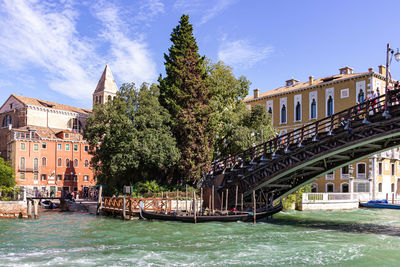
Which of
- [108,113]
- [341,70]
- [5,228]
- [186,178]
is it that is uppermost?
[341,70]

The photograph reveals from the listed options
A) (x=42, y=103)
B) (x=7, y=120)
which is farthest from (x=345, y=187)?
(x=7, y=120)

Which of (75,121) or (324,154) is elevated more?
(75,121)

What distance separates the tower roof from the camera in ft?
211

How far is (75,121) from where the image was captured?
168 feet

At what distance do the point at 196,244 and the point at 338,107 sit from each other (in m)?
26.4

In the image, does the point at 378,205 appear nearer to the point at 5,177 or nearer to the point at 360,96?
the point at 360,96

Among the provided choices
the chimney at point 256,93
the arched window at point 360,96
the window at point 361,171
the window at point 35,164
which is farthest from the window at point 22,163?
the arched window at point 360,96

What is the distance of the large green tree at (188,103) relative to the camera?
25375mm

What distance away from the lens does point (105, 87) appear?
210 ft

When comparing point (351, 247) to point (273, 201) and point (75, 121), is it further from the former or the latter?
point (75, 121)

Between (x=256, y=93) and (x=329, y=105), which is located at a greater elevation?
(x=256, y=93)

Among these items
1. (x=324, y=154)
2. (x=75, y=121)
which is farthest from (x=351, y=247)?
(x=75, y=121)

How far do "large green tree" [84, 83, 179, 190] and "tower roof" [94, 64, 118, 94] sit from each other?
39.3 m

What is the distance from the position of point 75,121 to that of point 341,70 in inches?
1206
